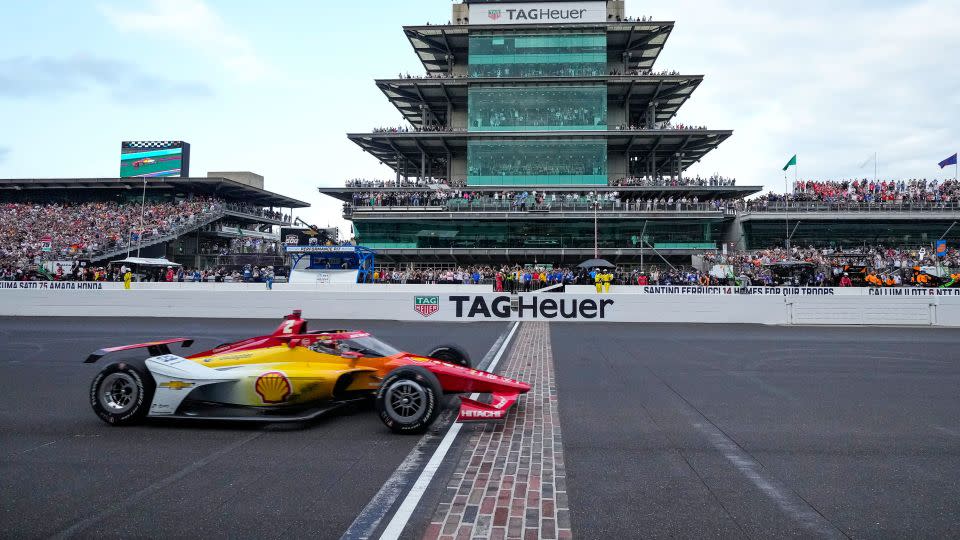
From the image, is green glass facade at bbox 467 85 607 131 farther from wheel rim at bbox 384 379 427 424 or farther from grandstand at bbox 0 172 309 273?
wheel rim at bbox 384 379 427 424

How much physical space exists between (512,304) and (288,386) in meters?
15.2

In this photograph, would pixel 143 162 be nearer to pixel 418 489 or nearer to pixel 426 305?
pixel 426 305

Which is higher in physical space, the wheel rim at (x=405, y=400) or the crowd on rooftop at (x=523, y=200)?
the crowd on rooftop at (x=523, y=200)

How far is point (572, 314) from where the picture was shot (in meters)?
21.4

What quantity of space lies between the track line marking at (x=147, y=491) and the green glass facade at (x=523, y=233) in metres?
44.6

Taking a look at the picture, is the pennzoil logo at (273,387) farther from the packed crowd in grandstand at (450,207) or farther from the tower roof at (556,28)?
the tower roof at (556,28)

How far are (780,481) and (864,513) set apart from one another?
0.71 m

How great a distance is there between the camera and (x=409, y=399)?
629 cm

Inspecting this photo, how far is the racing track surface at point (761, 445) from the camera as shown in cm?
404

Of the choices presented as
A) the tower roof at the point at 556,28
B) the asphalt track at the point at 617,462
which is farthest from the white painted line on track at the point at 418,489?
the tower roof at the point at 556,28

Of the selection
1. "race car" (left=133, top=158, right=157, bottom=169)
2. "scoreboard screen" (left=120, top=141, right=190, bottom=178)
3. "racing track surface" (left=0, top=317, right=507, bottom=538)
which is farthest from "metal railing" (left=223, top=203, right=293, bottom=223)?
"racing track surface" (left=0, top=317, right=507, bottom=538)

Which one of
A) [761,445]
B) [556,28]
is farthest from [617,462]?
[556,28]

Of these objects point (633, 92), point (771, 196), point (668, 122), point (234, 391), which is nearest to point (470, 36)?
point (633, 92)

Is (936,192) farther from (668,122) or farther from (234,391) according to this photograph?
(234,391)
